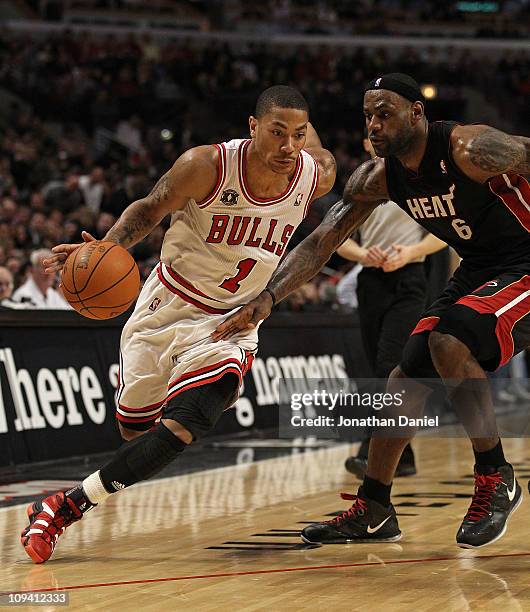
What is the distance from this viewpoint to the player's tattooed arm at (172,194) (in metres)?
4.90

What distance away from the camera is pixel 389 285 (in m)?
7.62

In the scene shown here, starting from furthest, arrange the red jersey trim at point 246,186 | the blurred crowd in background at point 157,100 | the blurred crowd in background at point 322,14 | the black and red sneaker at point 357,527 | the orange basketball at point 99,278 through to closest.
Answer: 1. the blurred crowd in background at point 322,14
2. the blurred crowd in background at point 157,100
3. the black and red sneaker at point 357,527
4. the red jersey trim at point 246,186
5. the orange basketball at point 99,278

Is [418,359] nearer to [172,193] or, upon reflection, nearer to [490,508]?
[490,508]

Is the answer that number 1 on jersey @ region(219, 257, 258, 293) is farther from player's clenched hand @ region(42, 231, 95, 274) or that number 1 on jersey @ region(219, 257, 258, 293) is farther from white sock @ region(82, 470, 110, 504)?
white sock @ region(82, 470, 110, 504)

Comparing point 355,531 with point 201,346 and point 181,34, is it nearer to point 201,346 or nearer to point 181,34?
point 201,346

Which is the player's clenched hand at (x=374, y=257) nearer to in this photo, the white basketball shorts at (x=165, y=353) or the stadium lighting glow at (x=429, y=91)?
the white basketball shorts at (x=165, y=353)

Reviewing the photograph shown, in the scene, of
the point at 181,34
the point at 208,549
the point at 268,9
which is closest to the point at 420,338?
the point at 208,549

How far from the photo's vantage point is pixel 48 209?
14703 millimetres

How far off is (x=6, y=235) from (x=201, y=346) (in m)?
7.28

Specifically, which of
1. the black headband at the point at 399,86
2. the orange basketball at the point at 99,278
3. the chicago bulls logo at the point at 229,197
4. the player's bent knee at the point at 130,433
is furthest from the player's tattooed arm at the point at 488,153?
the player's bent knee at the point at 130,433

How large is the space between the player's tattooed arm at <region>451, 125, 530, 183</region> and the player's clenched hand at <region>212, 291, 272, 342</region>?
1.05m

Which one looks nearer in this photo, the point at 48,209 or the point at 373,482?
the point at 373,482

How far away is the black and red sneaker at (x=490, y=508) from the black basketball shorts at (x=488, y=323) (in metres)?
0.47

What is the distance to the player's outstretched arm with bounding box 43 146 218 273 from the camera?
16.1 ft
